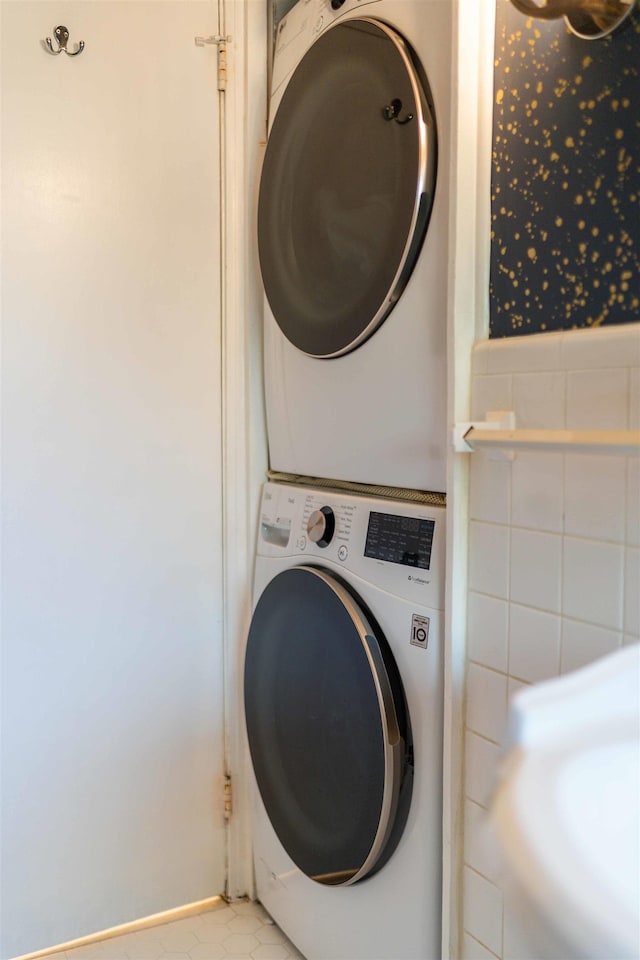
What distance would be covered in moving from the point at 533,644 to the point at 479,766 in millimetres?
219

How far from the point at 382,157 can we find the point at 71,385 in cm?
78

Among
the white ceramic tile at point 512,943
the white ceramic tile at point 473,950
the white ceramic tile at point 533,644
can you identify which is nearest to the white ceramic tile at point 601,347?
the white ceramic tile at point 533,644

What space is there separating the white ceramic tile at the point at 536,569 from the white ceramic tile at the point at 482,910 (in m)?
0.41

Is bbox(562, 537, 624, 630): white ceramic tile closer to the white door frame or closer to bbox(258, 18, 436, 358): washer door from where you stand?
bbox(258, 18, 436, 358): washer door

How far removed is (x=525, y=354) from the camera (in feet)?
3.26

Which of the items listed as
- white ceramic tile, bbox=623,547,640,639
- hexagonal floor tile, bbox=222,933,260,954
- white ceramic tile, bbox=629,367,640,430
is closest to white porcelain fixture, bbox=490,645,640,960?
white ceramic tile, bbox=623,547,640,639

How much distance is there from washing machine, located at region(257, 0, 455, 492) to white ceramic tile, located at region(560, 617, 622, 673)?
0.33m

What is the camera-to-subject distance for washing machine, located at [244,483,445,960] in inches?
46.3

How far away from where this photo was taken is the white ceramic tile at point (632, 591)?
33.3 inches

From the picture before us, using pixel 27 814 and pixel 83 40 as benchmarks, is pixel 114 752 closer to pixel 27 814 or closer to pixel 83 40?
pixel 27 814

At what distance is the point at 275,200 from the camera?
154cm

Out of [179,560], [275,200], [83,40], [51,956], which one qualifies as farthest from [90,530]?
[83,40]

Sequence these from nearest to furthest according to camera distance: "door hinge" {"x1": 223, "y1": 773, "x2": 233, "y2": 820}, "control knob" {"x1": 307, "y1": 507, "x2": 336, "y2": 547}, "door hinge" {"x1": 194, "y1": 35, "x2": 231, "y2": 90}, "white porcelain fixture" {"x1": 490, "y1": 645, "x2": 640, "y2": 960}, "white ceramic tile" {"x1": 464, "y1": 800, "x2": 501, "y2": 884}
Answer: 1. "white porcelain fixture" {"x1": 490, "y1": 645, "x2": 640, "y2": 960}
2. "white ceramic tile" {"x1": 464, "y1": 800, "x2": 501, "y2": 884}
3. "control knob" {"x1": 307, "y1": 507, "x2": 336, "y2": 547}
4. "door hinge" {"x1": 194, "y1": 35, "x2": 231, "y2": 90}
5. "door hinge" {"x1": 223, "y1": 773, "x2": 233, "y2": 820}

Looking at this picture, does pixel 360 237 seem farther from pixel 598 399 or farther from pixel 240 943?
pixel 240 943
